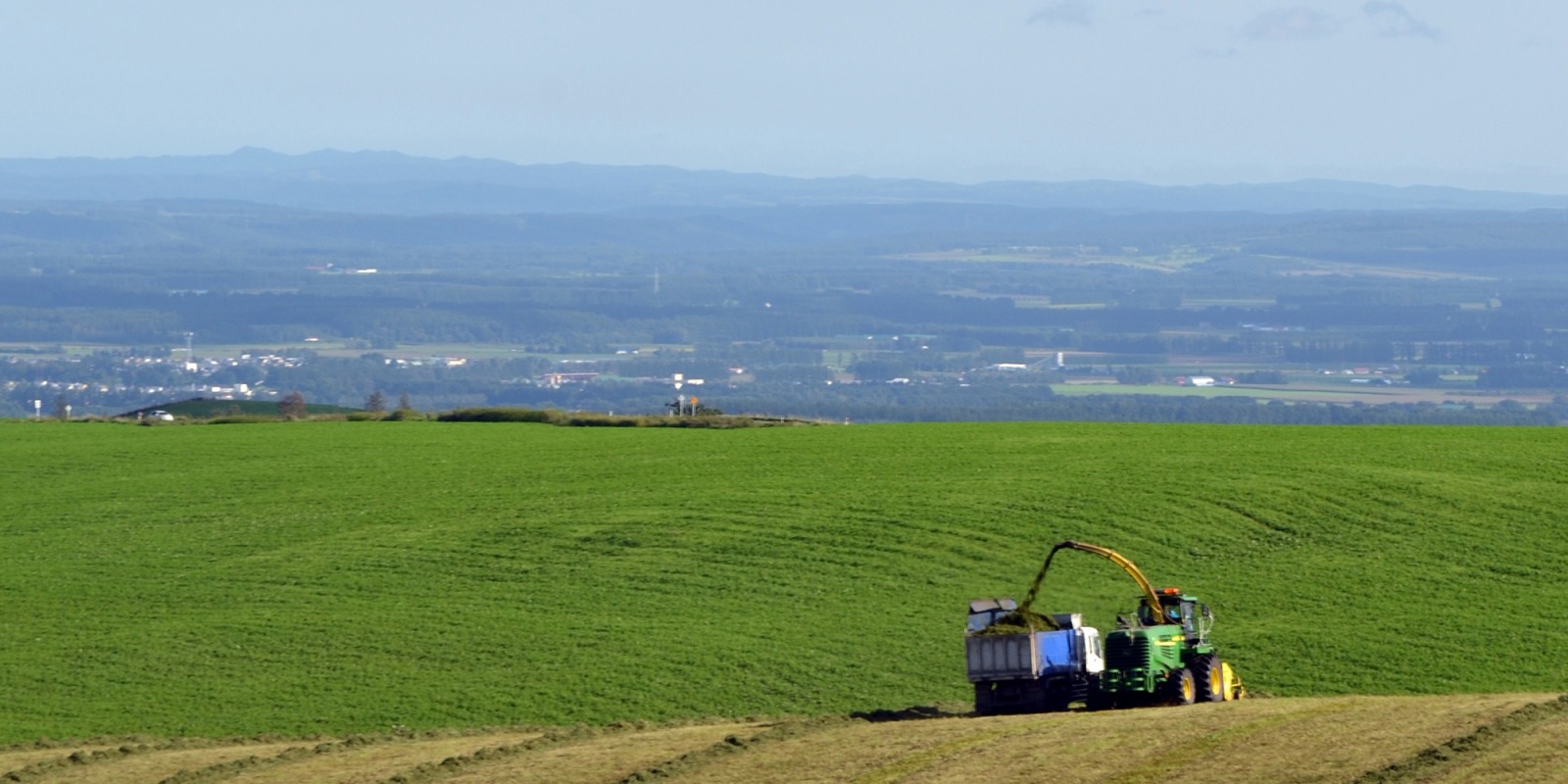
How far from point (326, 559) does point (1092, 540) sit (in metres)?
14.5

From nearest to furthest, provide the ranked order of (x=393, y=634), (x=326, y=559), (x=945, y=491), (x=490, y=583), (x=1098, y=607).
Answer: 1. (x=1098, y=607)
2. (x=393, y=634)
3. (x=490, y=583)
4. (x=326, y=559)
5. (x=945, y=491)

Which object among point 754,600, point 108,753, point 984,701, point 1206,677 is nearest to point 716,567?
point 754,600

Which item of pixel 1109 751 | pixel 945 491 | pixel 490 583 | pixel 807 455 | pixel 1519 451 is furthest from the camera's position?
pixel 807 455

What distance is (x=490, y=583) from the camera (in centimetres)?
3347

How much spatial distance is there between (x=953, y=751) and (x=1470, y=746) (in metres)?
5.06

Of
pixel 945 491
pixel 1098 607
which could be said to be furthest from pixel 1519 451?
pixel 1098 607

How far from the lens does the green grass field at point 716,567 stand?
26.5 metres

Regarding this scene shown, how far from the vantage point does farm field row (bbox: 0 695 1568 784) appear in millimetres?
17672

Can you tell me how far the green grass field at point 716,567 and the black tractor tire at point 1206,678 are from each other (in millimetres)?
1916

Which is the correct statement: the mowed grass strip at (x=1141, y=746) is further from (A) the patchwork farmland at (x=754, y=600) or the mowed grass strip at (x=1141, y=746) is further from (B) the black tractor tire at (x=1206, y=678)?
(B) the black tractor tire at (x=1206, y=678)

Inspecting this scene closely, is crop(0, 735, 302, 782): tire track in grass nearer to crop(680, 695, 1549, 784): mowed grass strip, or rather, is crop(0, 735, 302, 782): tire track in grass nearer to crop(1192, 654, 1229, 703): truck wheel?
crop(680, 695, 1549, 784): mowed grass strip

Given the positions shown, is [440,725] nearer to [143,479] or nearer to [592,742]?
[592,742]

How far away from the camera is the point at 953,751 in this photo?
1936cm

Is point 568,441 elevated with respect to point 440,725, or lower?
elevated
